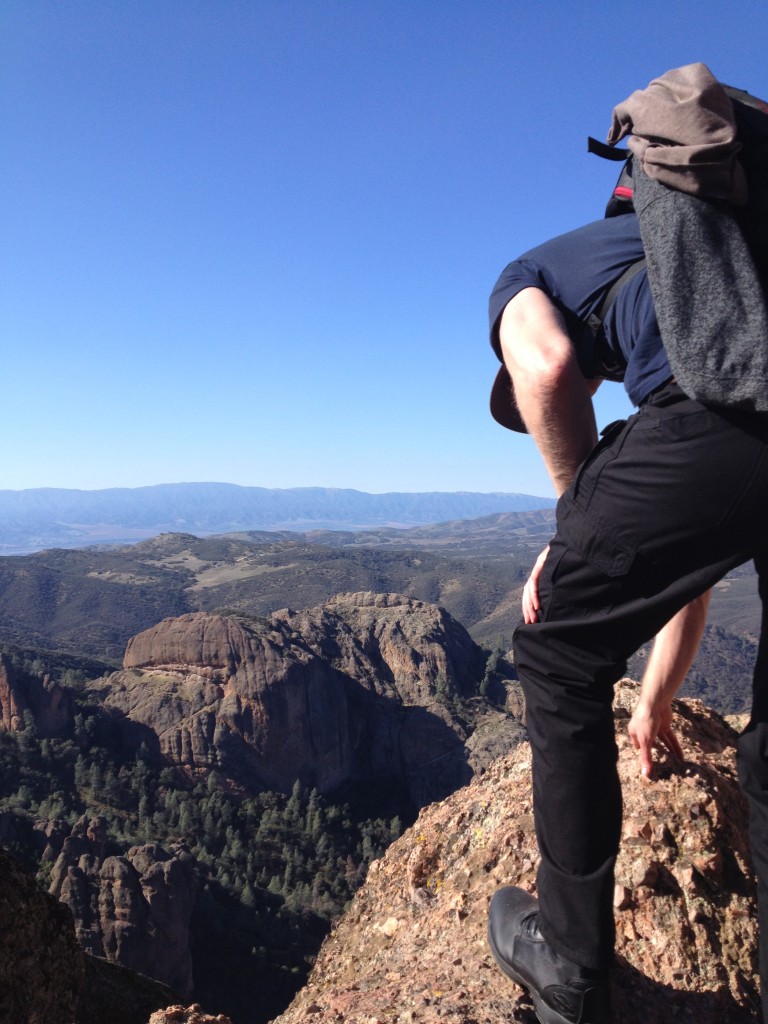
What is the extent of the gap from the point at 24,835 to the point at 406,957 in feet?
96.4

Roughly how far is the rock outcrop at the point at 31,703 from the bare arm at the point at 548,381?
45.4 metres

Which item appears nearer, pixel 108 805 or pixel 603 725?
pixel 603 725

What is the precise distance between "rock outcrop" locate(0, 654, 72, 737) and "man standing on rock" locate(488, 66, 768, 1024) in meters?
45.2

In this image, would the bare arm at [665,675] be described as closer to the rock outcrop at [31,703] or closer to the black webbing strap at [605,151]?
the black webbing strap at [605,151]

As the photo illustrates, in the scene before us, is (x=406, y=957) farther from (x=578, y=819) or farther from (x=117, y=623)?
(x=117, y=623)

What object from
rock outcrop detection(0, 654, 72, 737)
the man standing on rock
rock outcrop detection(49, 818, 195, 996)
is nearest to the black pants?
the man standing on rock

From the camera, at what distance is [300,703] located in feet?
178

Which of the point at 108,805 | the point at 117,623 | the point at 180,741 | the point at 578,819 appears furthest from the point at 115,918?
the point at 117,623

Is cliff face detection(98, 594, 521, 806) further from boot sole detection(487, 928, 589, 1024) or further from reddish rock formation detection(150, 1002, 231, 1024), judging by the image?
boot sole detection(487, 928, 589, 1024)

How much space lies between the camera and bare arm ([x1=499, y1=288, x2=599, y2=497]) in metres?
1.79

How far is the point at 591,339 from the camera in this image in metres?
1.89

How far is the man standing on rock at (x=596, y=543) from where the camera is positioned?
5.16ft

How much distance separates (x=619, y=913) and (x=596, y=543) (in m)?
1.48

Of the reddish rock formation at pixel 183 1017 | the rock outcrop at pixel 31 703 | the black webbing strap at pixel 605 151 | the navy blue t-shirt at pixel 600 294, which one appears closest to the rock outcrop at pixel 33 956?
the reddish rock formation at pixel 183 1017
